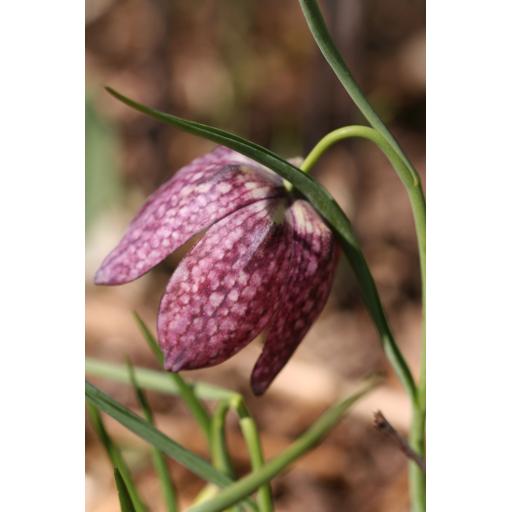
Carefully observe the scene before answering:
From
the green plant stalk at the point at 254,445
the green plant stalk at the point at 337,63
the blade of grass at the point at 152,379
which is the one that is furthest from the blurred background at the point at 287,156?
the green plant stalk at the point at 337,63

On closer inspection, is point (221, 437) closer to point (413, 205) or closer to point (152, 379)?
point (152, 379)

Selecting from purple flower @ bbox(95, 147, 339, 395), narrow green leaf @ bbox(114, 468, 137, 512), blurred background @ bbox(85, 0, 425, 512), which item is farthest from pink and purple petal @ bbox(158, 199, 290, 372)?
blurred background @ bbox(85, 0, 425, 512)

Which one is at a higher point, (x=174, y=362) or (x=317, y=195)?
(x=317, y=195)

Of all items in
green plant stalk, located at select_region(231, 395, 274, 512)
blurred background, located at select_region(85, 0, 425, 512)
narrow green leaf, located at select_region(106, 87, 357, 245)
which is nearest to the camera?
narrow green leaf, located at select_region(106, 87, 357, 245)

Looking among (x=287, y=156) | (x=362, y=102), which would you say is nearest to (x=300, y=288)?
(x=362, y=102)

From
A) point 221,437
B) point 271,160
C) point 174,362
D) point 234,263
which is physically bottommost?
point 221,437

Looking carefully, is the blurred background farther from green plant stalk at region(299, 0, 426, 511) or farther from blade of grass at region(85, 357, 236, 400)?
green plant stalk at region(299, 0, 426, 511)
